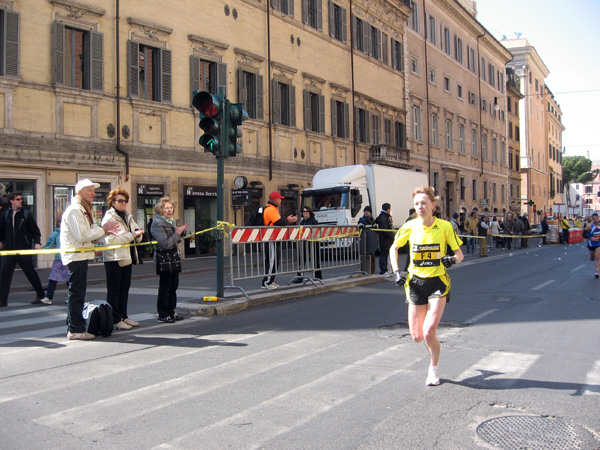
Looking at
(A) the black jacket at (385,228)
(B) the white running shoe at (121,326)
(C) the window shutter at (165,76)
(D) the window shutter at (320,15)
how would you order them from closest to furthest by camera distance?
1. (B) the white running shoe at (121,326)
2. (A) the black jacket at (385,228)
3. (C) the window shutter at (165,76)
4. (D) the window shutter at (320,15)

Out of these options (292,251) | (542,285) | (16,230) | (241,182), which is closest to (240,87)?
(241,182)

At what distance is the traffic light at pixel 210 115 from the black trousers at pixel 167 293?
8.17 feet

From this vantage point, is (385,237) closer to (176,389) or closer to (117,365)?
(117,365)

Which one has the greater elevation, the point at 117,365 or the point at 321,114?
the point at 321,114

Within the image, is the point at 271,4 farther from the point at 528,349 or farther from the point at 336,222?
the point at 528,349

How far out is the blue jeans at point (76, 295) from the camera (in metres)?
7.27

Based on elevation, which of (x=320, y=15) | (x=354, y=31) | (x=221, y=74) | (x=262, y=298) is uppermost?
(x=354, y=31)

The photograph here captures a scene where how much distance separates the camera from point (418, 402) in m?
4.75

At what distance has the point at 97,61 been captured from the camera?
750 inches

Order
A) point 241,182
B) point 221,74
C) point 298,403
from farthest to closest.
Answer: point 221,74, point 241,182, point 298,403

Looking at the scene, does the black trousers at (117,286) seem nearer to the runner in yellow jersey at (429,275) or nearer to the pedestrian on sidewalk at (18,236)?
the pedestrian on sidewalk at (18,236)

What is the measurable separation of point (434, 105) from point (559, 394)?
41.5m

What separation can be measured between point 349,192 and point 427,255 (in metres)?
17.6

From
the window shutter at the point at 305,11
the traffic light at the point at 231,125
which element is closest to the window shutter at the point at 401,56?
the window shutter at the point at 305,11
